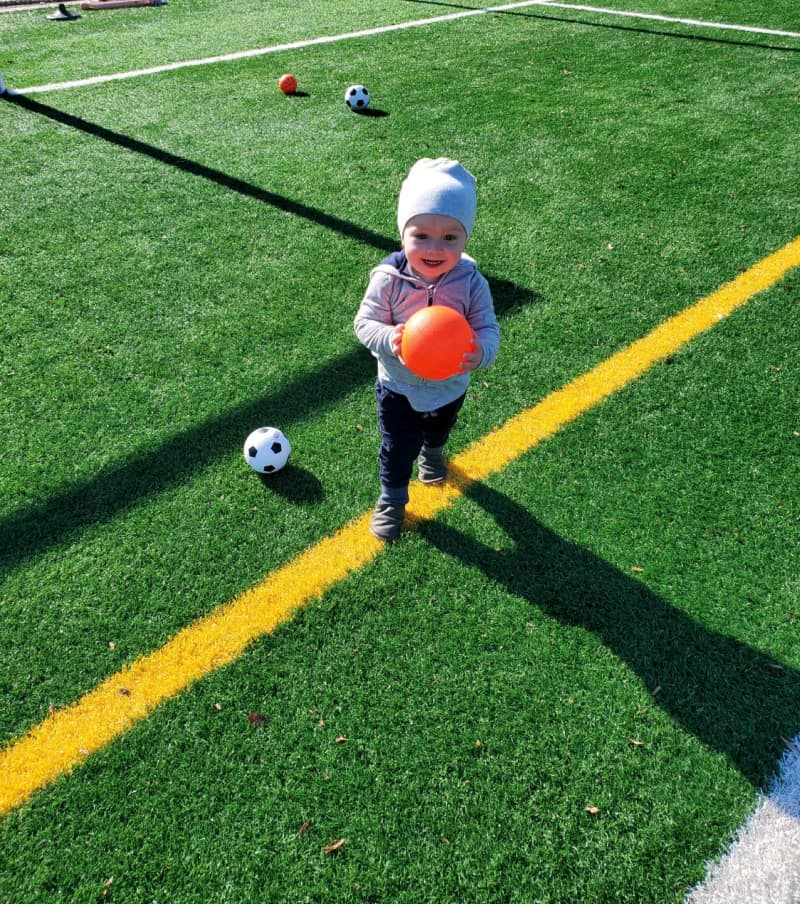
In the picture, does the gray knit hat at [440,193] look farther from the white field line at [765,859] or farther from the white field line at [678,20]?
the white field line at [678,20]

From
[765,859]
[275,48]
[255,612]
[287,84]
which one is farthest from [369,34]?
[765,859]

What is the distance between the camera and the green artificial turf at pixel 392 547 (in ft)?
7.58

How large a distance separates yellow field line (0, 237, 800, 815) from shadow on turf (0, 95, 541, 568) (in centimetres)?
47

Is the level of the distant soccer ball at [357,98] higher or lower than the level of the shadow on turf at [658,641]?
higher

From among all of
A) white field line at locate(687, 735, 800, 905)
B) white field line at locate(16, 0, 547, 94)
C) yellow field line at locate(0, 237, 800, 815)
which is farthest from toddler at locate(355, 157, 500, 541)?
white field line at locate(16, 0, 547, 94)

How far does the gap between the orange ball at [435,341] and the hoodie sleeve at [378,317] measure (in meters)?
0.24

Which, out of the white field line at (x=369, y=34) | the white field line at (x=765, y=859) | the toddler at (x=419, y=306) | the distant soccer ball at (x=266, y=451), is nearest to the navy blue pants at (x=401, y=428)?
the toddler at (x=419, y=306)

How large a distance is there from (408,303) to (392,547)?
43.6 inches

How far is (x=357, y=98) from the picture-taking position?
7.41m

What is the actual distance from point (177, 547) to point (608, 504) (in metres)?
2.02

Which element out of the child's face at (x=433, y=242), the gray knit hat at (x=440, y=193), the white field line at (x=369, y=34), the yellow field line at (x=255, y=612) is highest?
the gray knit hat at (x=440, y=193)

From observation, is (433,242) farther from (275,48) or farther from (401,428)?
(275,48)

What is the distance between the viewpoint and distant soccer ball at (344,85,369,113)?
7414mm

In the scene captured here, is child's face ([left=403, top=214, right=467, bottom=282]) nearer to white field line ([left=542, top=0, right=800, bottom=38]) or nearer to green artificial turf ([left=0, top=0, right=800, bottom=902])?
green artificial turf ([left=0, top=0, right=800, bottom=902])
